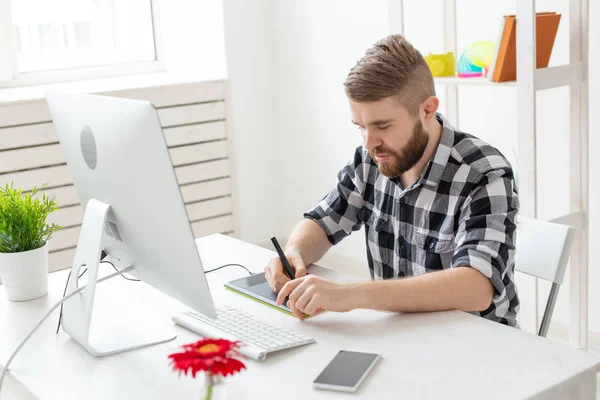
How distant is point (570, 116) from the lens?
8.81 feet

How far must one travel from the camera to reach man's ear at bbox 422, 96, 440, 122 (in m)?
1.87

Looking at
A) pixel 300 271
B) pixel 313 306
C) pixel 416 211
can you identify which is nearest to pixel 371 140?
pixel 416 211

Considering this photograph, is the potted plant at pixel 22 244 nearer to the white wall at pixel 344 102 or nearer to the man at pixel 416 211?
the man at pixel 416 211

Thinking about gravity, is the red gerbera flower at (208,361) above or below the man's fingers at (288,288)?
above

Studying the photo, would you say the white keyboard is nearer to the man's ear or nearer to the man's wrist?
the man's wrist

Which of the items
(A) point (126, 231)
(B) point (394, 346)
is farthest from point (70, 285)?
(B) point (394, 346)

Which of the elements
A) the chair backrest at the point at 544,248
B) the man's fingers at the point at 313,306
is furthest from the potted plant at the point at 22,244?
the chair backrest at the point at 544,248

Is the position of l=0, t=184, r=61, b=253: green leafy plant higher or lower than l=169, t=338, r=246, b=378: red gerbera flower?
higher

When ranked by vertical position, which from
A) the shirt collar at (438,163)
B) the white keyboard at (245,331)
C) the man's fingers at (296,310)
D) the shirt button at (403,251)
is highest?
the shirt collar at (438,163)

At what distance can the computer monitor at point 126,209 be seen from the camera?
137cm

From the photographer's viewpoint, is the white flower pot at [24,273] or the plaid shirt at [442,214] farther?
the white flower pot at [24,273]

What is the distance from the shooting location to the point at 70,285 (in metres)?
1.65

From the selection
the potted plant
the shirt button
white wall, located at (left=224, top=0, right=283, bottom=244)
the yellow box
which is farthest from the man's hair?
white wall, located at (left=224, top=0, right=283, bottom=244)

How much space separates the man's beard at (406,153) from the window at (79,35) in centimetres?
259
